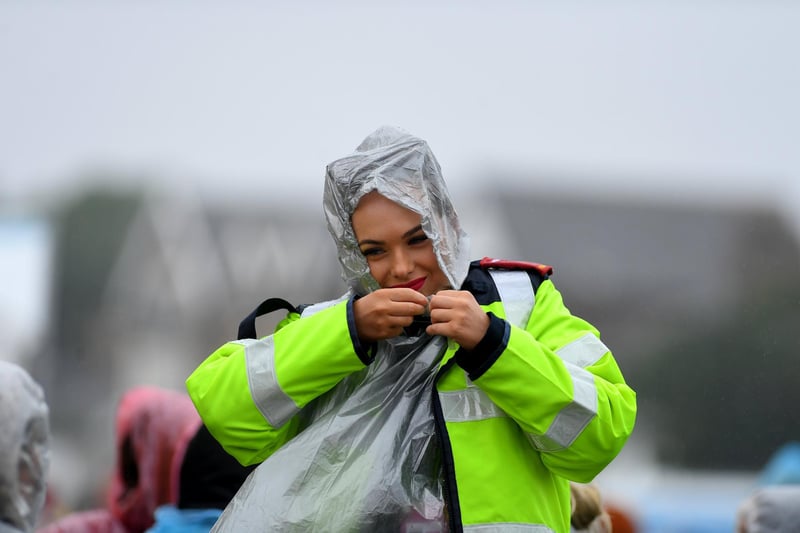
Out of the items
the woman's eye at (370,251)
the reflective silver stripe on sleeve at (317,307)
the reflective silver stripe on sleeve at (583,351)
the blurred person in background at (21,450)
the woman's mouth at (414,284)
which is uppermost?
the woman's eye at (370,251)

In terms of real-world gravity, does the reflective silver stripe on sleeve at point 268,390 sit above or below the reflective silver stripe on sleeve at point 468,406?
above

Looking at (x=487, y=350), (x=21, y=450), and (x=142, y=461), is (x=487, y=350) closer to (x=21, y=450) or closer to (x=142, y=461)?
(x=21, y=450)

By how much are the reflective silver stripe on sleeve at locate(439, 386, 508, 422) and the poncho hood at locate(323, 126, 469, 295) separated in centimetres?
22

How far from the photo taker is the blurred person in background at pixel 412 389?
220 centimetres

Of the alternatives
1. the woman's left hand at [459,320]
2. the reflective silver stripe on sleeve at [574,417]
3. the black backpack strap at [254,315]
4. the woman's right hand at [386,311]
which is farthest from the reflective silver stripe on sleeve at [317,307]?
the reflective silver stripe on sleeve at [574,417]

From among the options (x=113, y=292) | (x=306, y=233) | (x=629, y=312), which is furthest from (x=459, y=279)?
(x=113, y=292)

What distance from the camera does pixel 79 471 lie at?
26031 millimetres

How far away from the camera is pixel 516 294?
245 centimetres

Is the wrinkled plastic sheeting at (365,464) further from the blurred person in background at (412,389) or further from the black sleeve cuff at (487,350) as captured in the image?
the black sleeve cuff at (487,350)

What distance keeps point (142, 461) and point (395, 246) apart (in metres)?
2.03

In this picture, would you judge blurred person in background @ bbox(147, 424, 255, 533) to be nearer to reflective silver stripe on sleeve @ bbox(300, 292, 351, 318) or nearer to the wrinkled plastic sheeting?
reflective silver stripe on sleeve @ bbox(300, 292, 351, 318)

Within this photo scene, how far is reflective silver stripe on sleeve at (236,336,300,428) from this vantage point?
91.1 inches

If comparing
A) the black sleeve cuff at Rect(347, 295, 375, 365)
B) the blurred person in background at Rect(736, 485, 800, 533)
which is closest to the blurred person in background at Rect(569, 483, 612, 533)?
the blurred person in background at Rect(736, 485, 800, 533)

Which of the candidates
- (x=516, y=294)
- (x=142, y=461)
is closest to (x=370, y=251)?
(x=516, y=294)
